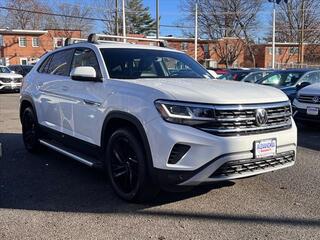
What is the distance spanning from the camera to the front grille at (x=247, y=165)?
4.18 meters

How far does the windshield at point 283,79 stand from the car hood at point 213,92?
803 cm

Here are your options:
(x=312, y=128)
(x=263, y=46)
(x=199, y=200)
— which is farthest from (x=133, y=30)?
(x=199, y=200)

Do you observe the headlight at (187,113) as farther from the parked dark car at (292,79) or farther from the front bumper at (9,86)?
the front bumper at (9,86)

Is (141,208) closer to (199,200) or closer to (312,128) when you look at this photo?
(199,200)

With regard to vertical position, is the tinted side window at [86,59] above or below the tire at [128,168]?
above

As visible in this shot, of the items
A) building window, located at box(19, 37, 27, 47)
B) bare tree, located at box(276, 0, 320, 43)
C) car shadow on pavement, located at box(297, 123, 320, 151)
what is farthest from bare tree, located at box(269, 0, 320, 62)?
car shadow on pavement, located at box(297, 123, 320, 151)

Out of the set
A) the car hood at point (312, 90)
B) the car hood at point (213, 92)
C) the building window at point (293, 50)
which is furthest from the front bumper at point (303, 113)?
the building window at point (293, 50)

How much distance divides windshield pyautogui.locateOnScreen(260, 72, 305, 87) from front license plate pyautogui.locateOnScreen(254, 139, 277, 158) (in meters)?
8.38

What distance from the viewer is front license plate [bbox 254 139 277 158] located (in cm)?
430

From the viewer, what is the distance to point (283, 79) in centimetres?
1289

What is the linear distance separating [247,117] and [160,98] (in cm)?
89

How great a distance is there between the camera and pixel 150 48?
6039mm

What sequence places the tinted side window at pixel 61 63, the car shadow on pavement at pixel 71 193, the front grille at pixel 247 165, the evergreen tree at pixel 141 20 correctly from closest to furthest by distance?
the front grille at pixel 247 165 → the car shadow on pavement at pixel 71 193 → the tinted side window at pixel 61 63 → the evergreen tree at pixel 141 20

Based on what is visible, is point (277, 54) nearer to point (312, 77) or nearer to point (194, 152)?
point (312, 77)
